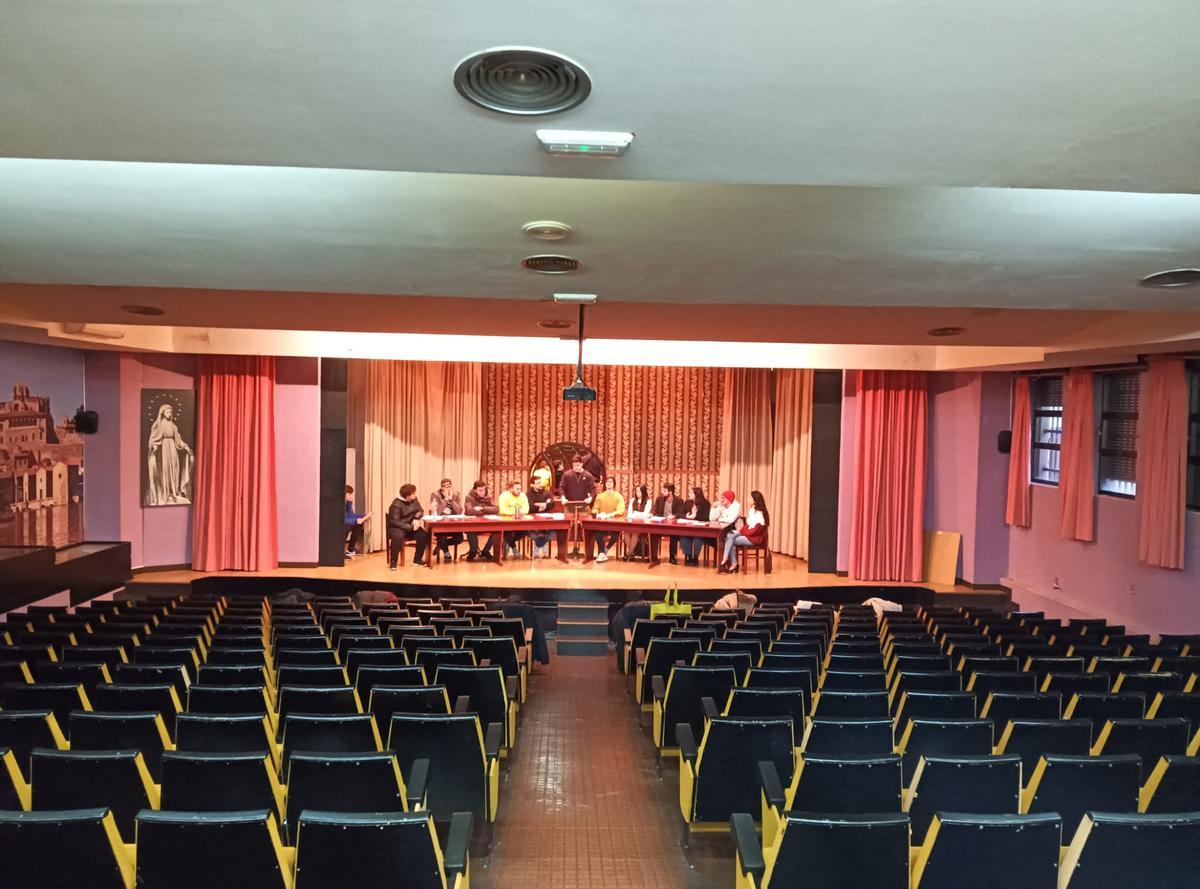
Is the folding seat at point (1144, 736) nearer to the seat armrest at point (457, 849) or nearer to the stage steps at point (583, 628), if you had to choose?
the seat armrest at point (457, 849)

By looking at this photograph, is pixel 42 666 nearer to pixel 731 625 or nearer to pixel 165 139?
pixel 165 139

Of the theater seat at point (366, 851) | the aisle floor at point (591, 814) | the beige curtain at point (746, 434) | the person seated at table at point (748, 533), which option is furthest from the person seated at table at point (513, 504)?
the theater seat at point (366, 851)

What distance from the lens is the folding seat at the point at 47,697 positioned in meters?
4.94

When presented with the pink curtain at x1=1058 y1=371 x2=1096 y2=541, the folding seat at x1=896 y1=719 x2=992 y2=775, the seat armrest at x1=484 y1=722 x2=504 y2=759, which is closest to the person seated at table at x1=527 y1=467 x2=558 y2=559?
the pink curtain at x1=1058 y1=371 x2=1096 y2=541

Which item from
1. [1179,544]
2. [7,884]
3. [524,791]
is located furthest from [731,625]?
[7,884]

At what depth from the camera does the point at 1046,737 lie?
4.50 m

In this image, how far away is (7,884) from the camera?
2939mm

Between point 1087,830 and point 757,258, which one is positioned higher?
point 757,258

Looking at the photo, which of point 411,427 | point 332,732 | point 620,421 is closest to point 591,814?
point 332,732

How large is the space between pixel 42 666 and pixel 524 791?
313 centimetres

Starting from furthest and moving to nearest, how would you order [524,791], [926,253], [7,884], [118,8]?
[524,791], [926,253], [7,884], [118,8]

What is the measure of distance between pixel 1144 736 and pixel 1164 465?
7029 millimetres

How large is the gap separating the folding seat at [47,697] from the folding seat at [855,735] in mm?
4020

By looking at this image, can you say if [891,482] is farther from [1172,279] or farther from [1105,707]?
[1105,707]
